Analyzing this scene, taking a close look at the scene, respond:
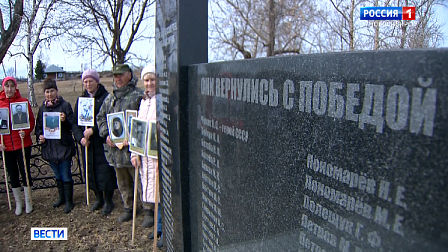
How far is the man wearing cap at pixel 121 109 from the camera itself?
14.1ft

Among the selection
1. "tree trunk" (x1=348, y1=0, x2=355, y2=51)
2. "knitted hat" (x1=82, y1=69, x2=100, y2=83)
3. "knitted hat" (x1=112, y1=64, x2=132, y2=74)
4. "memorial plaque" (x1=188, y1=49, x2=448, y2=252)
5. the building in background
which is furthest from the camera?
the building in background

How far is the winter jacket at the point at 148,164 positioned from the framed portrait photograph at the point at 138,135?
20 cm

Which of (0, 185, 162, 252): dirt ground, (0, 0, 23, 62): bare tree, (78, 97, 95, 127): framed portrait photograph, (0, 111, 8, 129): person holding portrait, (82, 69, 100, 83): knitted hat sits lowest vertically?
(0, 185, 162, 252): dirt ground

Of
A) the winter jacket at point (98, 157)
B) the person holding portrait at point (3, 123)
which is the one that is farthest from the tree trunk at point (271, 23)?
the person holding portrait at point (3, 123)

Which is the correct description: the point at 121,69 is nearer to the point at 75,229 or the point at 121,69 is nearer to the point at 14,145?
the point at 14,145

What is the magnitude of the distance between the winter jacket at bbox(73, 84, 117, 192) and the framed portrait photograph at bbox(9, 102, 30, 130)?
684mm

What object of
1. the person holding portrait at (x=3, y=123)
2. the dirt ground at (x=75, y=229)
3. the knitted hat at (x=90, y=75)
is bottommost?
the dirt ground at (x=75, y=229)

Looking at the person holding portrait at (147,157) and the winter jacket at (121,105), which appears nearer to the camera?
the person holding portrait at (147,157)

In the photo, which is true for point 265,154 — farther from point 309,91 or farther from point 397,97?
point 397,97

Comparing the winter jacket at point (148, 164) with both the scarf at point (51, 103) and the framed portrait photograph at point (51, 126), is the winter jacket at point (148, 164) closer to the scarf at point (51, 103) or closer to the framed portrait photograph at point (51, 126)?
the framed portrait photograph at point (51, 126)

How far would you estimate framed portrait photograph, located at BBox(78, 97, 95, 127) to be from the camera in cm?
477

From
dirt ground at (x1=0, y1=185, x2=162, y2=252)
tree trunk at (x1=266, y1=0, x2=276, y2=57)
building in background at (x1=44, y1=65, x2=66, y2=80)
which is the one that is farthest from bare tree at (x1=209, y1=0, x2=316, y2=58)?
building in background at (x1=44, y1=65, x2=66, y2=80)

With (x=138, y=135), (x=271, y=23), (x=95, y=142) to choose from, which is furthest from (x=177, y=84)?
(x=271, y=23)

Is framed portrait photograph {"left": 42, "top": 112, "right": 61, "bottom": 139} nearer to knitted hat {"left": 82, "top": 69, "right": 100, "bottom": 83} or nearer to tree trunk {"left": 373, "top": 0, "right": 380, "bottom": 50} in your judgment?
knitted hat {"left": 82, "top": 69, "right": 100, "bottom": 83}
